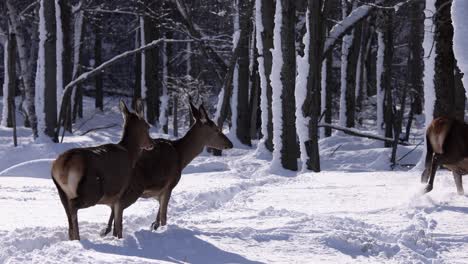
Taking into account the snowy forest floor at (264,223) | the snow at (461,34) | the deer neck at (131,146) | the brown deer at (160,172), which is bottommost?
the snowy forest floor at (264,223)

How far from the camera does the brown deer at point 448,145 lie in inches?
422

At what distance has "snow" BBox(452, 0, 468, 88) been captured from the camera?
11.3 meters

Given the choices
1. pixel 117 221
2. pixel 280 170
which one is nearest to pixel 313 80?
pixel 280 170

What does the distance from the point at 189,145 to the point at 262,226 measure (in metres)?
1.77

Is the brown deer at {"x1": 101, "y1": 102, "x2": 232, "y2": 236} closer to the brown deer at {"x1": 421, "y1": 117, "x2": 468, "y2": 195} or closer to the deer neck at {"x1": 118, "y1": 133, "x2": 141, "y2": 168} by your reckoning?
the deer neck at {"x1": 118, "y1": 133, "x2": 141, "y2": 168}

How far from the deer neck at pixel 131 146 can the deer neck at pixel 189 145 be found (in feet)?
3.24

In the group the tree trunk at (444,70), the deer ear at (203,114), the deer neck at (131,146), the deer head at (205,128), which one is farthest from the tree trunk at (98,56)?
the deer neck at (131,146)

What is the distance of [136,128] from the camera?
8438 mm

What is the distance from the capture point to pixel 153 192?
8.57 metres

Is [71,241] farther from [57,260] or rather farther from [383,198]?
[383,198]

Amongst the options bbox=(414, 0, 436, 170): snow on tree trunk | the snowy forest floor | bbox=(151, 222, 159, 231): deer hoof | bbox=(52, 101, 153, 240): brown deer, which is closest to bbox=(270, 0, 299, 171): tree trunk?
the snowy forest floor

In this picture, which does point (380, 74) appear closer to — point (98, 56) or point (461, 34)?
point (98, 56)

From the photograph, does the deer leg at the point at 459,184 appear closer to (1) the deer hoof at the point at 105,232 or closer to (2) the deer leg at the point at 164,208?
(2) the deer leg at the point at 164,208

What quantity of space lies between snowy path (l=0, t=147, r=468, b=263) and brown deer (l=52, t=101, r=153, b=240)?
378mm
